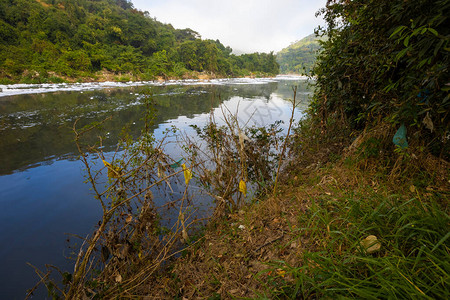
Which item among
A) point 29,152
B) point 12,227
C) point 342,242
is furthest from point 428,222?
point 29,152

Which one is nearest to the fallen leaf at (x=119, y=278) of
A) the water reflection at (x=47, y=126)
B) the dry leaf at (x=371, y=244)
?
the dry leaf at (x=371, y=244)

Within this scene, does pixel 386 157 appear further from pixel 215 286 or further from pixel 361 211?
pixel 215 286

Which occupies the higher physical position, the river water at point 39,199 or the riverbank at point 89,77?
the riverbank at point 89,77

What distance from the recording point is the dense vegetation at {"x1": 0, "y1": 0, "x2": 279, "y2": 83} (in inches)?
1096

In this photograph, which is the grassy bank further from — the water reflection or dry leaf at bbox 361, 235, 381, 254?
the water reflection

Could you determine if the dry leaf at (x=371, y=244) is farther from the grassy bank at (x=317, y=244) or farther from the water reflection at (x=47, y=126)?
the water reflection at (x=47, y=126)

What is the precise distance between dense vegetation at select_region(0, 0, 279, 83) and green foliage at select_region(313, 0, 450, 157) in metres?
35.3

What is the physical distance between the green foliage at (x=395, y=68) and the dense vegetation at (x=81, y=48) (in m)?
35.3

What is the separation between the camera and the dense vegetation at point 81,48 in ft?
91.4

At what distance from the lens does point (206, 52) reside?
196ft

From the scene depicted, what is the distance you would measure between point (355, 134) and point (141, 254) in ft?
13.5

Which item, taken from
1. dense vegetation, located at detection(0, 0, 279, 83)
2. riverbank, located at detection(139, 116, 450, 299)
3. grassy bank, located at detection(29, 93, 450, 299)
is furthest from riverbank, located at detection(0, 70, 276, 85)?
riverbank, located at detection(139, 116, 450, 299)

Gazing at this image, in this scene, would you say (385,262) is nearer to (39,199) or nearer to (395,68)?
(395,68)

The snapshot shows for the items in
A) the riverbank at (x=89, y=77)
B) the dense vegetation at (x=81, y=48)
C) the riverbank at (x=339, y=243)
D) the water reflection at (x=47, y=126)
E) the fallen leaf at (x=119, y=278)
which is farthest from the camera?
the dense vegetation at (x=81, y=48)
